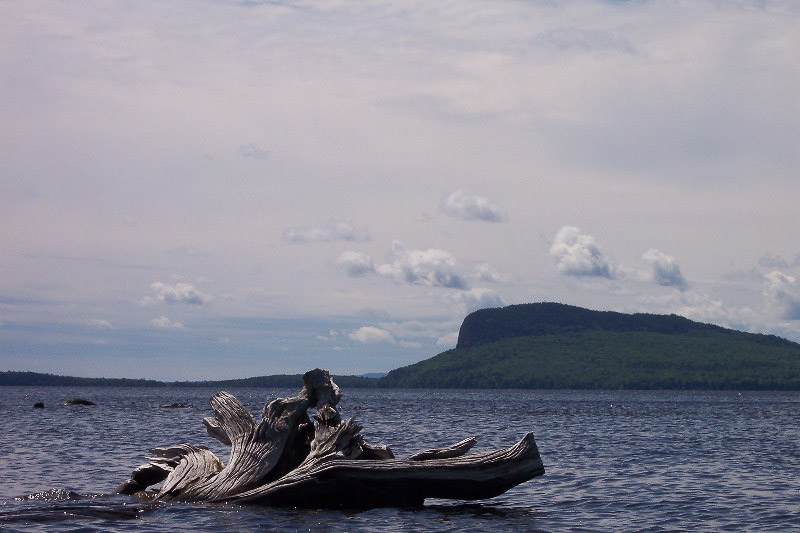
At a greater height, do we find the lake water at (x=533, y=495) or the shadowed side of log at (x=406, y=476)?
the shadowed side of log at (x=406, y=476)

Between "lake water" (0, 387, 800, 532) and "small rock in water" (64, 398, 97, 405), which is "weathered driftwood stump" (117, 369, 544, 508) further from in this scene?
"small rock in water" (64, 398, 97, 405)

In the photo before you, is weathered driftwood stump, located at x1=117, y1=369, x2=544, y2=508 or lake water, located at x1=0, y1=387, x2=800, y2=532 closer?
lake water, located at x1=0, y1=387, x2=800, y2=532

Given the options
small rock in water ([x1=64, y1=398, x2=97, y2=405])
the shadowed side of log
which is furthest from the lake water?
small rock in water ([x1=64, y1=398, x2=97, y2=405])

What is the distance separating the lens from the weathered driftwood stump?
20906 mm

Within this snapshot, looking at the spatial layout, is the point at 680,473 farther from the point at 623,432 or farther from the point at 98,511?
the point at 623,432

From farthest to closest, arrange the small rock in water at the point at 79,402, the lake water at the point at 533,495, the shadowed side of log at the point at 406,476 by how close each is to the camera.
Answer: the small rock in water at the point at 79,402
the shadowed side of log at the point at 406,476
the lake water at the point at 533,495

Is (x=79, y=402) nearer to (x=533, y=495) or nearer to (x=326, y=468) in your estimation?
(x=533, y=495)

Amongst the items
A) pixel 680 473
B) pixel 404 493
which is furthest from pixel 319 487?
pixel 680 473

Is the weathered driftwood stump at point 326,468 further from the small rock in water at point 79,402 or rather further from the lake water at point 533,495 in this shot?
the small rock in water at point 79,402

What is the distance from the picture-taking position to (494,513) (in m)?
21.7

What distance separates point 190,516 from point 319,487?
2737 millimetres

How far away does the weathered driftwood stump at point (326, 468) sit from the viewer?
2091cm

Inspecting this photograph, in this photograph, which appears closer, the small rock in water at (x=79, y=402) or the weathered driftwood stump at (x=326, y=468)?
the weathered driftwood stump at (x=326, y=468)

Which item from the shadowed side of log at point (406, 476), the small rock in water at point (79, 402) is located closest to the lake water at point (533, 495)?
the shadowed side of log at point (406, 476)
